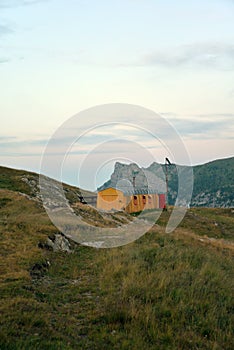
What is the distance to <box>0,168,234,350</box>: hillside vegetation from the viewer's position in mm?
8625

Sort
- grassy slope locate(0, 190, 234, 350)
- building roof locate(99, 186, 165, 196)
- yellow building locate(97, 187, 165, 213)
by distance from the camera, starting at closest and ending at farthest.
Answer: grassy slope locate(0, 190, 234, 350), yellow building locate(97, 187, 165, 213), building roof locate(99, 186, 165, 196)

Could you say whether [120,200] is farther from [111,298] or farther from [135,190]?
[111,298]

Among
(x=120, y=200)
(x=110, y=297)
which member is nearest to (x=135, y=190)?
(x=120, y=200)

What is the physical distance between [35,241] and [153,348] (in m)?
10.5

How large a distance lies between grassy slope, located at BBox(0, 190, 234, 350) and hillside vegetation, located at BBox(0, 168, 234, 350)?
22 millimetres

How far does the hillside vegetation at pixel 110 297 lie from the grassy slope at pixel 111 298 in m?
0.02

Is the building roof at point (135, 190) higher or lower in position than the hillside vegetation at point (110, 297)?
higher

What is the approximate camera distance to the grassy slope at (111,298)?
862 cm

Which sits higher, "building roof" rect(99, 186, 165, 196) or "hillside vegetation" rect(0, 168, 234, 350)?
"building roof" rect(99, 186, 165, 196)

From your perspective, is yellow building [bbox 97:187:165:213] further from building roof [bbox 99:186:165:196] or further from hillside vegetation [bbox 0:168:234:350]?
hillside vegetation [bbox 0:168:234:350]

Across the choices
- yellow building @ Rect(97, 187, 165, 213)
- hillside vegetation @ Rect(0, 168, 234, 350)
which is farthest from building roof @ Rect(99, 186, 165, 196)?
hillside vegetation @ Rect(0, 168, 234, 350)

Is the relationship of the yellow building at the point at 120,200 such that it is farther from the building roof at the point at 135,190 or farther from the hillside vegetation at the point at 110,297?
the hillside vegetation at the point at 110,297

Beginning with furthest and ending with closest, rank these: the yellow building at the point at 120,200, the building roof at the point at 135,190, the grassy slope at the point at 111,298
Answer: the building roof at the point at 135,190
the yellow building at the point at 120,200
the grassy slope at the point at 111,298

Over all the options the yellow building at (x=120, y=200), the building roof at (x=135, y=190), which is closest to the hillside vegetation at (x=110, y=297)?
the yellow building at (x=120, y=200)
